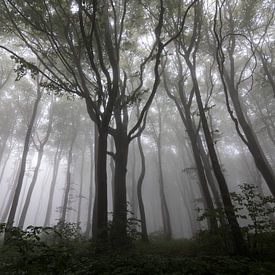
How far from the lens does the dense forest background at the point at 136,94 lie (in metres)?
7.34

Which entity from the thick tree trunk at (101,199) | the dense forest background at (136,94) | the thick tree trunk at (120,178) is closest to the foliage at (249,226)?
the dense forest background at (136,94)

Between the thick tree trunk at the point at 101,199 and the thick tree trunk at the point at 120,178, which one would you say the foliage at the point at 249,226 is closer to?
the thick tree trunk at the point at 101,199

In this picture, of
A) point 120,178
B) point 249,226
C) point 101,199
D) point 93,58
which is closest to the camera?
point 249,226

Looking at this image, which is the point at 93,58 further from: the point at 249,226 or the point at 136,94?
the point at 249,226

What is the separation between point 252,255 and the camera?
19.8 feet

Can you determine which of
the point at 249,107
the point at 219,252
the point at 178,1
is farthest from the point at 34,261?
the point at 249,107

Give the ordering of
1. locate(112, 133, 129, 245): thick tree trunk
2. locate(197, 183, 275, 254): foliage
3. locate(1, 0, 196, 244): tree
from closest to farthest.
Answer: locate(197, 183, 275, 254): foliage
locate(1, 0, 196, 244): tree
locate(112, 133, 129, 245): thick tree trunk

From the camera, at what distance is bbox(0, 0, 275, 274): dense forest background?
7.34 metres

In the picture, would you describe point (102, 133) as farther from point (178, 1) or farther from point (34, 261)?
point (178, 1)

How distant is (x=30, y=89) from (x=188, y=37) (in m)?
13.2

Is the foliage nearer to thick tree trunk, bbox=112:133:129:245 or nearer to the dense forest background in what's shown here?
the dense forest background

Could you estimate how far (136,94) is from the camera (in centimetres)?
973

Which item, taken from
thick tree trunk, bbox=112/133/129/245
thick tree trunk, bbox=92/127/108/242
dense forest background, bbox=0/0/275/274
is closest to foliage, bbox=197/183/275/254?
dense forest background, bbox=0/0/275/274

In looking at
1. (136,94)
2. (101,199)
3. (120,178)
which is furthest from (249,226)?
(136,94)
